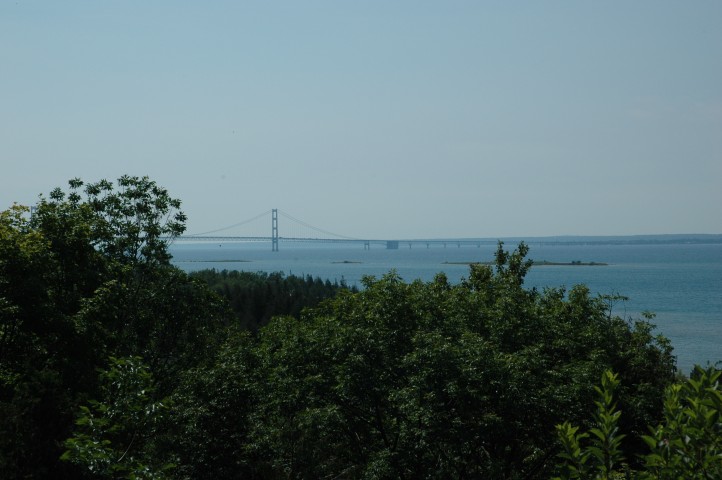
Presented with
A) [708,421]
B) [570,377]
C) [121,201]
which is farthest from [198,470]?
[708,421]

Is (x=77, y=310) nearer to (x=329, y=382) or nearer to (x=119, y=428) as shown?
(x=329, y=382)

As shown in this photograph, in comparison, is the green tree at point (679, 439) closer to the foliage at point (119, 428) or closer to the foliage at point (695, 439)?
the foliage at point (695, 439)

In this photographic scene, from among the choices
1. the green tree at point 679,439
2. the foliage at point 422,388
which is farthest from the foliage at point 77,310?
the green tree at point 679,439

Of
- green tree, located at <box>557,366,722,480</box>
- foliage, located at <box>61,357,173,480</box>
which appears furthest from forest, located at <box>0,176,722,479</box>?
green tree, located at <box>557,366,722,480</box>

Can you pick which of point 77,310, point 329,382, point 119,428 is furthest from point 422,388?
point 77,310

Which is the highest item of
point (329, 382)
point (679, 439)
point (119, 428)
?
point (679, 439)

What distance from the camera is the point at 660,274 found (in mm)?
181500

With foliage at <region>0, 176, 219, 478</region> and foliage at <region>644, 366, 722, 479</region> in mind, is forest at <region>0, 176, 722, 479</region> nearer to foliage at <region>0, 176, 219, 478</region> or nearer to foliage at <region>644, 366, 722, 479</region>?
foliage at <region>0, 176, 219, 478</region>

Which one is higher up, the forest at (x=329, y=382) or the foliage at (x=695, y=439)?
the foliage at (x=695, y=439)

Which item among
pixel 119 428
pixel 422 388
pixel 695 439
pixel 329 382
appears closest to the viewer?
pixel 695 439

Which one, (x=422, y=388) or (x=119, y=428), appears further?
(x=422, y=388)

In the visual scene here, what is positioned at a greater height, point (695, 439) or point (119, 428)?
point (695, 439)

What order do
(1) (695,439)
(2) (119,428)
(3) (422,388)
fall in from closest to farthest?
1. (1) (695,439)
2. (2) (119,428)
3. (3) (422,388)

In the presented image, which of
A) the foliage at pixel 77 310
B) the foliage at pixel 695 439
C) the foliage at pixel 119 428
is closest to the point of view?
the foliage at pixel 695 439
